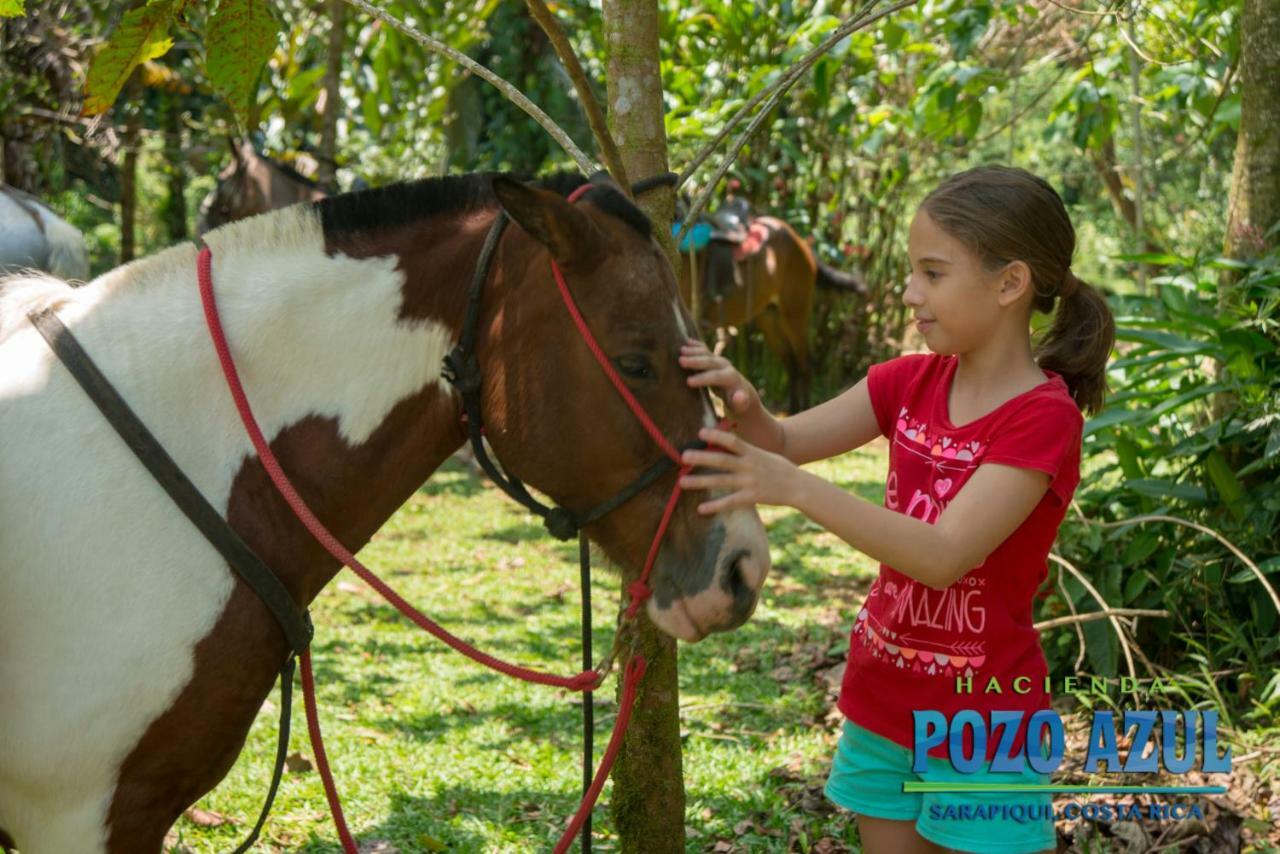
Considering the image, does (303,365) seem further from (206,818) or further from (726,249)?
(726,249)

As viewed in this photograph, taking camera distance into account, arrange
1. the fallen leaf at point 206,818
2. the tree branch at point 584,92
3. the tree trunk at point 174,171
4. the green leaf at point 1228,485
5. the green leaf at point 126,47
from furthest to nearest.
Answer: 1. the tree trunk at point 174,171
2. the green leaf at point 1228,485
3. the fallen leaf at point 206,818
4. the tree branch at point 584,92
5. the green leaf at point 126,47

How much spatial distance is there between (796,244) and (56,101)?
709cm

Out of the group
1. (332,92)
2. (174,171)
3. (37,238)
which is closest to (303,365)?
(37,238)

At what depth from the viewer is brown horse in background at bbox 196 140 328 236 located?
8.62m

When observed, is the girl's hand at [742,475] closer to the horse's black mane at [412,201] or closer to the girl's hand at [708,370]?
the girl's hand at [708,370]

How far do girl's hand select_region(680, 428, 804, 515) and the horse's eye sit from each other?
0.46 ft

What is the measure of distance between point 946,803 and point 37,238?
18.1ft

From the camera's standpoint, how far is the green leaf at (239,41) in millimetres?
2256

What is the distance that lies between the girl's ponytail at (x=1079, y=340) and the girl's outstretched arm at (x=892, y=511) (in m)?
0.31

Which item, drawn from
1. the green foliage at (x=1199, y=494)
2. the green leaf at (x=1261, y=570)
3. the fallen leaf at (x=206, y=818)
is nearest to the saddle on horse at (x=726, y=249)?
the green foliage at (x=1199, y=494)

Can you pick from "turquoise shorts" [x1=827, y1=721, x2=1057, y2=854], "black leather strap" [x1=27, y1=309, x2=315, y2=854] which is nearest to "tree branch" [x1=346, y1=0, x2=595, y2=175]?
"black leather strap" [x1=27, y1=309, x2=315, y2=854]

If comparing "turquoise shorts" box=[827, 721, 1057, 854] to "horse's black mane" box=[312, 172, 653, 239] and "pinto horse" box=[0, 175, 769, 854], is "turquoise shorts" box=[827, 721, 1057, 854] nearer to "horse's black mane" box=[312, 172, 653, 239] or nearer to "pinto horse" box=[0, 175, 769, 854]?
"pinto horse" box=[0, 175, 769, 854]

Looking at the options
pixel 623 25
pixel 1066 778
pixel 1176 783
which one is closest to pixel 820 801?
pixel 1066 778

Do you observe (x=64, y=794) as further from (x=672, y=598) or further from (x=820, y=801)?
(x=820, y=801)
